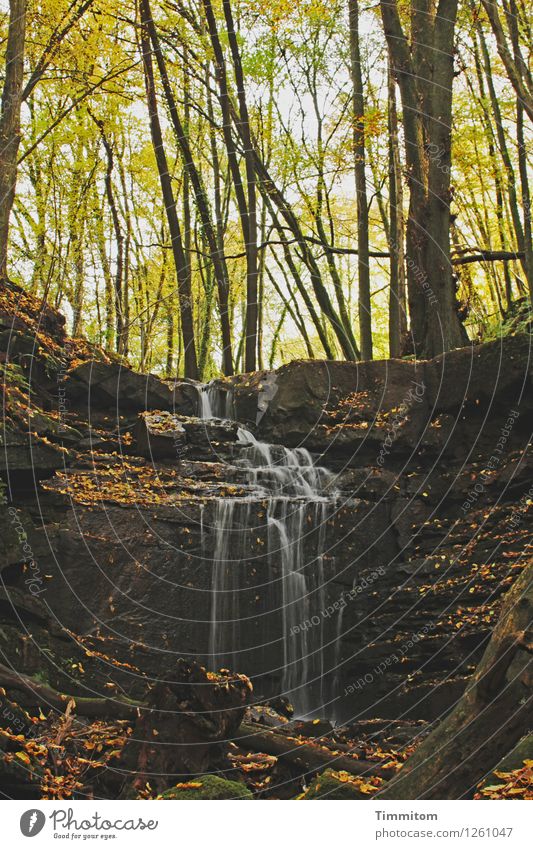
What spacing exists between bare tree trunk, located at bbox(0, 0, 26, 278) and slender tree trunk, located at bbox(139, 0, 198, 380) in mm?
3788

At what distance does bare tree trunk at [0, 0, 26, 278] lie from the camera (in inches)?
466

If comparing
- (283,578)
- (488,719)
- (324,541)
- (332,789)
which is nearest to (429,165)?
(324,541)

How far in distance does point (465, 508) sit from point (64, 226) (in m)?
15.9

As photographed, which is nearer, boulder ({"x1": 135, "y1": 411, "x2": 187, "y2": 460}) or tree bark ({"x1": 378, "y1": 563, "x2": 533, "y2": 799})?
tree bark ({"x1": 378, "y1": 563, "x2": 533, "y2": 799})

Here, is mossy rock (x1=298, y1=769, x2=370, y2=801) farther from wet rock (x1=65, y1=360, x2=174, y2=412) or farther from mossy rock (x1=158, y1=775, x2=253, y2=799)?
wet rock (x1=65, y1=360, x2=174, y2=412)

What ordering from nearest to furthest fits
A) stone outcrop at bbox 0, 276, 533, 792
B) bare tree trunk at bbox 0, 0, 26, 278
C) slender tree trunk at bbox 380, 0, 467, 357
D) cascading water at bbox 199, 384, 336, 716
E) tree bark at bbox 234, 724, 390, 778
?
1. tree bark at bbox 234, 724, 390, 778
2. stone outcrop at bbox 0, 276, 533, 792
3. cascading water at bbox 199, 384, 336, 716
4. bare tree trunk at bbox 0, 0, 26, 278
5. slender tree trunk at bbox 380, 0, 467, 357

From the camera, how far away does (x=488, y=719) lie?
4.46 meters

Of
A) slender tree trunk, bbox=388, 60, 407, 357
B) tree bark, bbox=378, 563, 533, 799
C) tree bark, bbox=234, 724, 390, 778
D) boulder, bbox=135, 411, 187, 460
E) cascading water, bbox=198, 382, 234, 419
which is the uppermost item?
slender tree trunk, bbox=388, 60, 407, 357

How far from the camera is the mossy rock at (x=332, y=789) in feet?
18.2

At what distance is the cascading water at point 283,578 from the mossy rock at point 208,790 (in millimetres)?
4554

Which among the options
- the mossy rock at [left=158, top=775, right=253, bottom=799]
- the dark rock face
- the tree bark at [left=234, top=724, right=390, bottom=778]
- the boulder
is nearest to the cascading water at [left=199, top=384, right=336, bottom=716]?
the dark rock face

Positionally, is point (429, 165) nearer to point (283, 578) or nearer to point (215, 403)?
point (215, 403)

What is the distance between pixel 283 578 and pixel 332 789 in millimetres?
5466

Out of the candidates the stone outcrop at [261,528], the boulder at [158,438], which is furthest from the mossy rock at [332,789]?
the boulder at [158,438]
